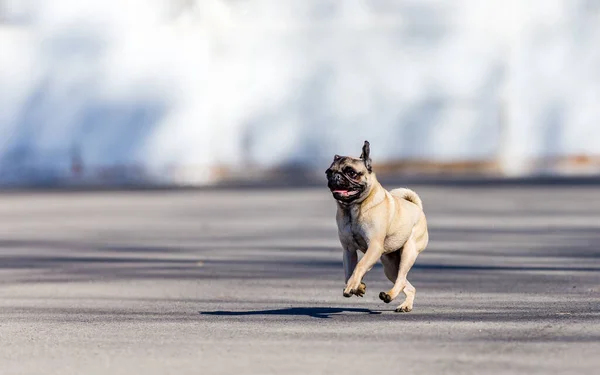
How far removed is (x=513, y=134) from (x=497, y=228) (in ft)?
327

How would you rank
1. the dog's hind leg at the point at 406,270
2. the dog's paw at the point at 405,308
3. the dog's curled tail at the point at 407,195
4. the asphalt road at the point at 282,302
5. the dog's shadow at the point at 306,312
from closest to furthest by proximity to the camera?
the asphalt road at the point at 282,302 → the dog's hind leg at the point at 406,270 → the dog's paw at the point at 405,308 → the dog's shadow at the point at 306,312 → the dog's curled tail at the point at 407,195

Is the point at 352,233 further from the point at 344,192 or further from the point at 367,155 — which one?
the point at 367,155

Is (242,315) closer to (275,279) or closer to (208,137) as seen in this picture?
(275,279)

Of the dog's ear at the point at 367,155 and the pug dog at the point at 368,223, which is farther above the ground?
the dog's ear at the point at 367,155

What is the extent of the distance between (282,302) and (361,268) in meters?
2.59

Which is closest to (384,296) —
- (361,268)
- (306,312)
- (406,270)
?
(361,268)

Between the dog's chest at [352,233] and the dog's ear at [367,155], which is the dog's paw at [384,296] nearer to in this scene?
the dog's chest at [352,233]

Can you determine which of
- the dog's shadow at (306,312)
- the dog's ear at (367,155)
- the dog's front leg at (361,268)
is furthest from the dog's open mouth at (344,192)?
the dog's shadow at (306,312)

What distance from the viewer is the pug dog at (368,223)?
42.6 ft

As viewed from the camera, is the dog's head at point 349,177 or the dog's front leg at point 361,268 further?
the dog's head at point 349,177

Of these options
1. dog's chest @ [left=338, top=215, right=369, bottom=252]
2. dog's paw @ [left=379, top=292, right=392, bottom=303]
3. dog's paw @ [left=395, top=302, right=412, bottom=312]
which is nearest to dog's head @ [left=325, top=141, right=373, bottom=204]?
dog's chest @ [left=338, top=215, right=369, bottom=252]

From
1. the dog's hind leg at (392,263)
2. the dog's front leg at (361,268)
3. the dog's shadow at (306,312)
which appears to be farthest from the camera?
the dog's shadow at (306,312)

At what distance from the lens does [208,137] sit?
119m

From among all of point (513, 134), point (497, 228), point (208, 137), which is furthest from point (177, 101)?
point (497, 228)
